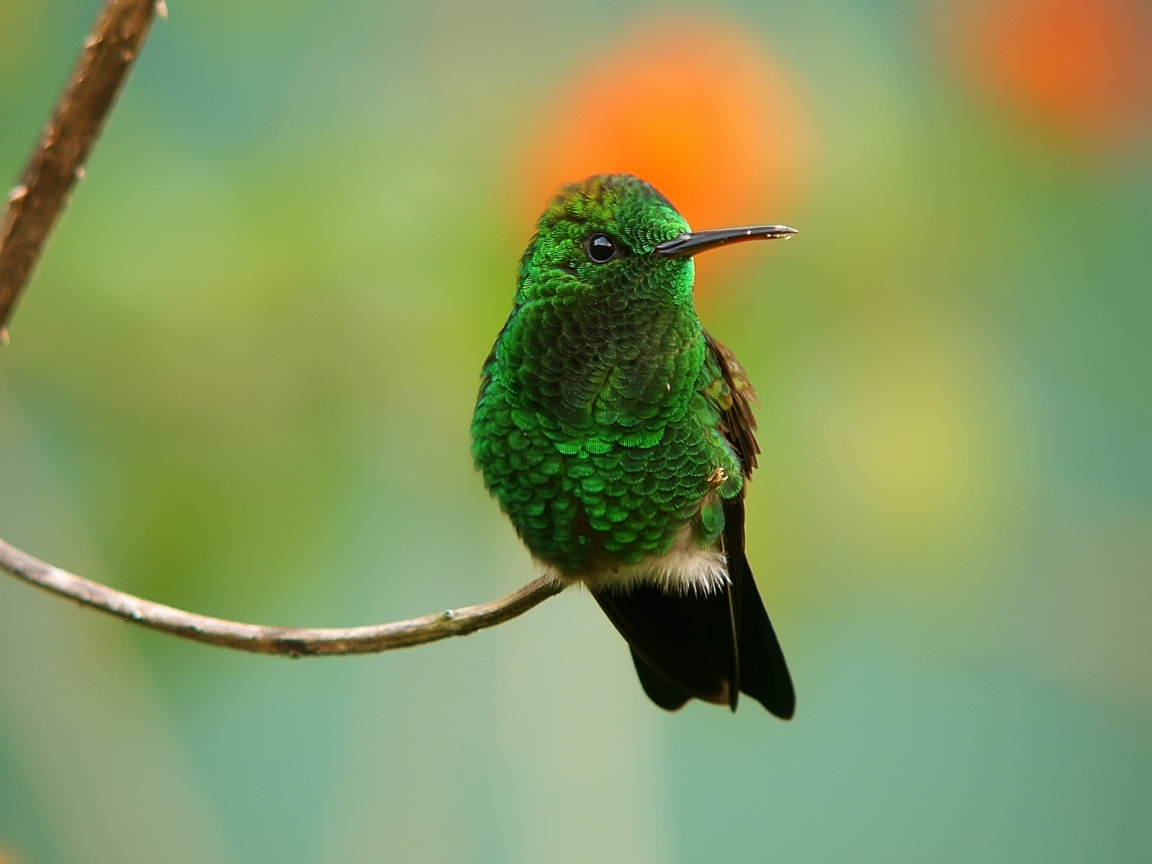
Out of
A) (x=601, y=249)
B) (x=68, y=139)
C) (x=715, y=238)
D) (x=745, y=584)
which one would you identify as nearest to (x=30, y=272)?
(x=68, y=139)

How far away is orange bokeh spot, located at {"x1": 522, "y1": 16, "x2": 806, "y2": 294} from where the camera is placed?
2232 millimetres

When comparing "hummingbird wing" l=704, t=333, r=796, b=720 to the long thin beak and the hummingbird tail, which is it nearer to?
the hummingbird tail

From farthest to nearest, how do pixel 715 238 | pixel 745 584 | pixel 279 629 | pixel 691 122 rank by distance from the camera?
pixel 691 122, pixel 745 584, pixel 279 629, pixel 715 238

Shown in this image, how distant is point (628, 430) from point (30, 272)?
0.60 meters

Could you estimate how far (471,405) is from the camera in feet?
7.52

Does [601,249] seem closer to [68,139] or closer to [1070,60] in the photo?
[68,139]

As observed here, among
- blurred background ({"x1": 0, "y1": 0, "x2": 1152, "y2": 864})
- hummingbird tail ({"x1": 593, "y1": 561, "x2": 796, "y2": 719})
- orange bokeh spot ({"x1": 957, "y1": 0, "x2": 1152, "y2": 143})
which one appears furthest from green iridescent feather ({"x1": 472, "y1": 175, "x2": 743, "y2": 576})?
orange bokeh spot ({"x1": 957, "y1": 0, "x2": 1152, "y2": 143})

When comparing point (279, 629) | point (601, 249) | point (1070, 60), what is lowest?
point (279, 629)

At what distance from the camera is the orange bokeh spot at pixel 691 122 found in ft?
7.32

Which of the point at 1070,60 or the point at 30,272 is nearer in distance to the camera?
the point at 30,272

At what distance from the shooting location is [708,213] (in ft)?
7.31

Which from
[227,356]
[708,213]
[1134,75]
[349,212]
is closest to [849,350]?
[708,213]

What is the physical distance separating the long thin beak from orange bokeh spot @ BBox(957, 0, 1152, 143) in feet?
5.46

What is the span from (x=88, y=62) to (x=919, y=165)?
5.90 ft
